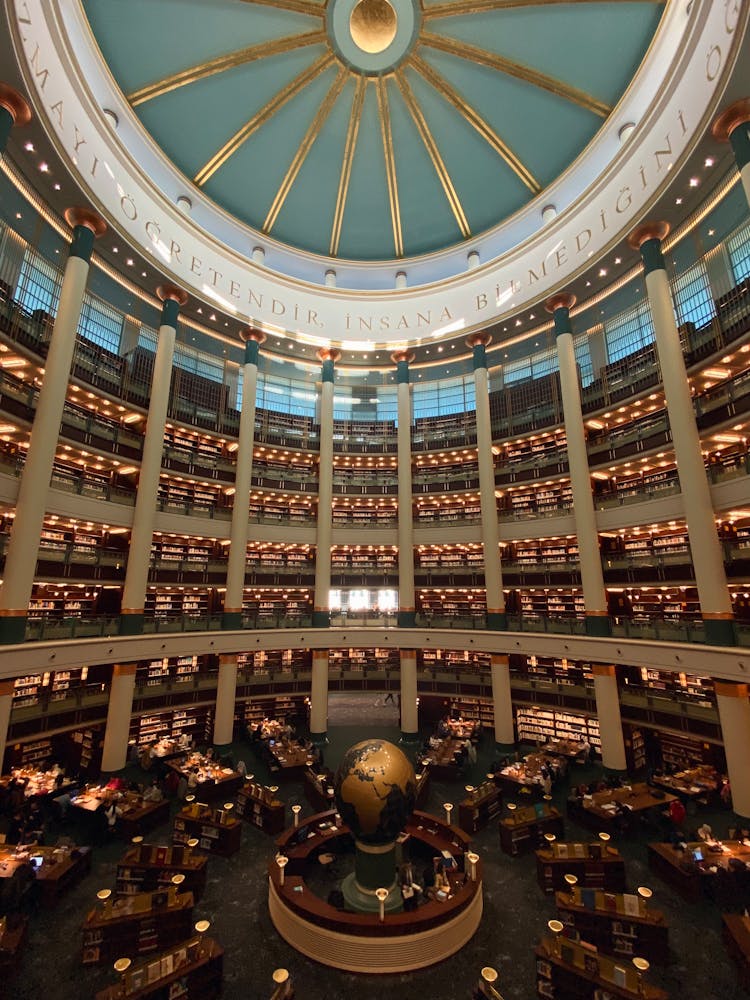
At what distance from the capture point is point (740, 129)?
41.4 feet

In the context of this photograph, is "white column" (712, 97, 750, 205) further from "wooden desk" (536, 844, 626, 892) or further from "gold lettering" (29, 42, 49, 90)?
"gold lettering" (29, 42, 49, 90)

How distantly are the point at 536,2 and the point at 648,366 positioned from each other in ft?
43.7

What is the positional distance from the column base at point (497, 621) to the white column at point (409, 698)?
3.86m

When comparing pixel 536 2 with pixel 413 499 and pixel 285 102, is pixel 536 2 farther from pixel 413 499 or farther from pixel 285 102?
pixel 413 499

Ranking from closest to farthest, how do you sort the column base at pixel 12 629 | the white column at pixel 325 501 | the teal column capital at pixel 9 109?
the teal column capital at pixel 9 109 < the column base at pixel 12 629 < the white column at pixel 325 501

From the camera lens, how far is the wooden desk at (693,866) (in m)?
9.95

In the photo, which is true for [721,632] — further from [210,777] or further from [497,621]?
[210,777]

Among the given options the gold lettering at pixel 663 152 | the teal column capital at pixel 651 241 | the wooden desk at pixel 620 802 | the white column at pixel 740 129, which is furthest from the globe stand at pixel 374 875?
the gold lettering at pixel 663 152

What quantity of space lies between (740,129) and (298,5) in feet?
51.8

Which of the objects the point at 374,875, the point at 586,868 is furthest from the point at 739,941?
the point at 374,875

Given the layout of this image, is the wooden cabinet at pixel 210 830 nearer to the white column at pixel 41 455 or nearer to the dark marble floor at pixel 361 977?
the dark marble floor at pixel 361 977

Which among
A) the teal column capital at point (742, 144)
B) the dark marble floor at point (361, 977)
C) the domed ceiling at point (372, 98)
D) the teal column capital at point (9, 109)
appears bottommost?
the dark marble floor at point (361, 977)

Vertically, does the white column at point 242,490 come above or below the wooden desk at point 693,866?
above

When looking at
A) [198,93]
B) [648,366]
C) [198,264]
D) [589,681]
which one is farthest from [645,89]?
[589,681]
